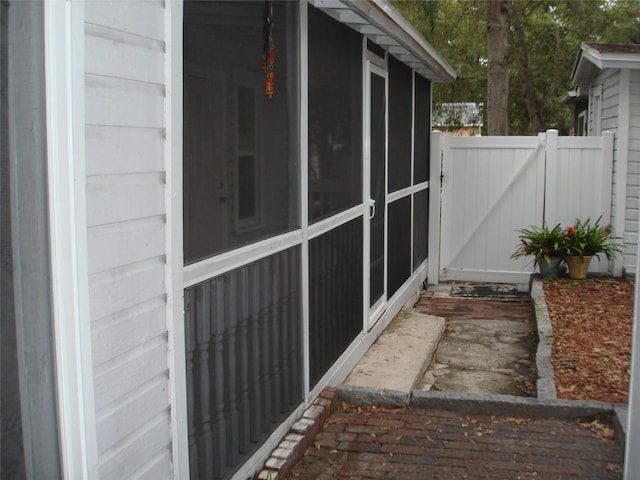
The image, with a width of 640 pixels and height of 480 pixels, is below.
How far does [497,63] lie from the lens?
510 inches

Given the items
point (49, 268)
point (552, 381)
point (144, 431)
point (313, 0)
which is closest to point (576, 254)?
point (552, 381)

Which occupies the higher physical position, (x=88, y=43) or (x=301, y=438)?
(x=88, y=43)

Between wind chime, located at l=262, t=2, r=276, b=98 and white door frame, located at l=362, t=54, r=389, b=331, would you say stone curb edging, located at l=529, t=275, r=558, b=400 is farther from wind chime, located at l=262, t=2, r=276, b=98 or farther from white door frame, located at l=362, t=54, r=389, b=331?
wind chime, located at l=262, t=2, r=276, b=98

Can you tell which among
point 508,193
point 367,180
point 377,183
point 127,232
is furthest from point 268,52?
point 508,193

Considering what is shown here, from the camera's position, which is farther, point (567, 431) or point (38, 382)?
point (567, 431)

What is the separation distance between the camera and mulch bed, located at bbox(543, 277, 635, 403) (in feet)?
15.7

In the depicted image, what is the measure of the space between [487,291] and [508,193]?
133 cm

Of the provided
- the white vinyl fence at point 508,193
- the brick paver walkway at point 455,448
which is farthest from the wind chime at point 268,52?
the white vinyl fence at point 508,193

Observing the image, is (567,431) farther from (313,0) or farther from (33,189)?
(33,189)

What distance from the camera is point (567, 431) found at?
13.6ft

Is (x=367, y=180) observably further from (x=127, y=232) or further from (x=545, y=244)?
(x=545, y=244)

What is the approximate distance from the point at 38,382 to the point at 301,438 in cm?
222

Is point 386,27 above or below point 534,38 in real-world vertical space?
below

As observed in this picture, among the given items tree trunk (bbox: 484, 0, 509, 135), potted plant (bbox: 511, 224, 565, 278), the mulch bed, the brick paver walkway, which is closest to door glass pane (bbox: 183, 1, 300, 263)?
the brick paver walkway
